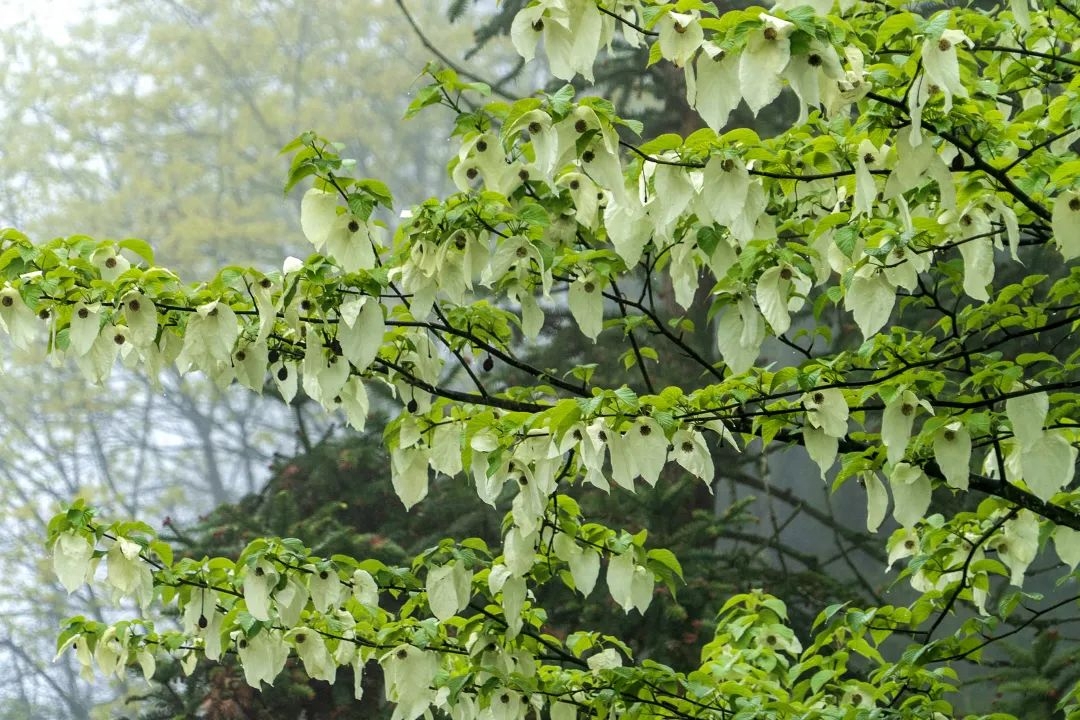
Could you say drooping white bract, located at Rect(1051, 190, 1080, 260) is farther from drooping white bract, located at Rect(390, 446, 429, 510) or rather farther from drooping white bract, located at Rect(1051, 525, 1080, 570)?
drooping white bract, located at Rect(390, 446, 429, 510)

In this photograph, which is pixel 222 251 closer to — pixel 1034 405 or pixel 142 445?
pixel 142 445

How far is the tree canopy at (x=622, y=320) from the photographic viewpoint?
5.21 feet

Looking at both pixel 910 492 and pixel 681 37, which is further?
pixel 910 492

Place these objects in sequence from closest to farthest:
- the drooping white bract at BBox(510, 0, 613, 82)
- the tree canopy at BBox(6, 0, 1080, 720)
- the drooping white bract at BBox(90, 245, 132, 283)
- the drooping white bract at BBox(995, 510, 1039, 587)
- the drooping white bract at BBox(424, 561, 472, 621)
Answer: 1. the drooping white bract at BBox(510, 0, 613, 82)
2. the tree canopy at BBox(6, 0, 1080, 720)
3. the drooping white bract at BBox(90, 245, 132, 283)
4. the drooping white bract at BBox(424, 561, 472, 621)
5. the drooping white bract at BBox(995, 510, 1039, 587)

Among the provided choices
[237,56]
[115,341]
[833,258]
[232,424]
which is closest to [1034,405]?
[833,258]

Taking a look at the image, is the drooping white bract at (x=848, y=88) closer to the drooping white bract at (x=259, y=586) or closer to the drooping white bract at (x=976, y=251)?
the drooping white bract at (x=976, y=251)

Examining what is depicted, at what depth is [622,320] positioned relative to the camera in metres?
2.14

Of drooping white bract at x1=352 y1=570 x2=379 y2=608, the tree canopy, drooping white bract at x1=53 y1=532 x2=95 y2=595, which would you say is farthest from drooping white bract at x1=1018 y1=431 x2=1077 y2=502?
drooping white bract at x1=53 y1=532 x2=95 y2=595

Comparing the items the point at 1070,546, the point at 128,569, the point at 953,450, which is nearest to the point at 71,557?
the point at 128,569

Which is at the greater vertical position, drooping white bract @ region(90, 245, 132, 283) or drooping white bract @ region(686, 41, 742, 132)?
drooping white bract @ region(90, 245, 132, 283)

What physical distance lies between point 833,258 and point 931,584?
81cm

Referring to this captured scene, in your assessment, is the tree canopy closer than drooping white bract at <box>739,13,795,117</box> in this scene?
No

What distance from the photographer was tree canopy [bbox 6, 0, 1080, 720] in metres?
1.59

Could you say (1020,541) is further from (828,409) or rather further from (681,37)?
(681,37)
